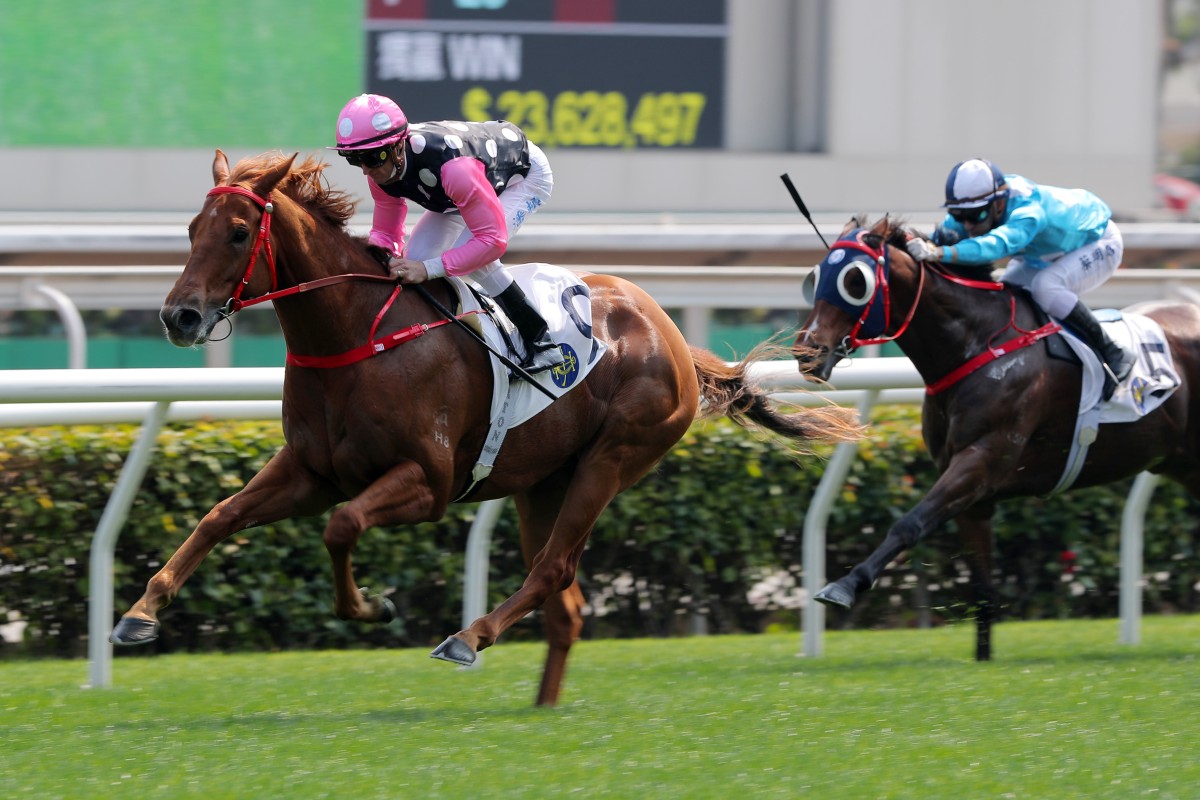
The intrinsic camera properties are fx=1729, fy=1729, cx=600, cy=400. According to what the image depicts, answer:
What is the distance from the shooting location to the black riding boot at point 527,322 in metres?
4.41

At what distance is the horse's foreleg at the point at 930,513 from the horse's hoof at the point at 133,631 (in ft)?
6.34

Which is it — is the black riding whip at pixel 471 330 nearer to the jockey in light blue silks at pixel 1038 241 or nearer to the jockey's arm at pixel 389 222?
the jockey's arm at pixel 389 222

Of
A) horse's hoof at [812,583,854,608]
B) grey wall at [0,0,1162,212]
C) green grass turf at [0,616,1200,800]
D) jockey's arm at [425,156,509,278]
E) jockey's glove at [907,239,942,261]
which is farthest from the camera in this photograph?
grey wall at [0,0,1162,212]

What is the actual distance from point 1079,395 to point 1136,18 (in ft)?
29.3

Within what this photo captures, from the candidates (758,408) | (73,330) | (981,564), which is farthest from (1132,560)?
(73,330)

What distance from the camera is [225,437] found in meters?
5.51

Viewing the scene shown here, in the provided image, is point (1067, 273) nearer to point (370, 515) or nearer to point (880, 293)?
point (880, 293)

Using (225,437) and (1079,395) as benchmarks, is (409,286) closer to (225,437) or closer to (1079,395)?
(225,437)

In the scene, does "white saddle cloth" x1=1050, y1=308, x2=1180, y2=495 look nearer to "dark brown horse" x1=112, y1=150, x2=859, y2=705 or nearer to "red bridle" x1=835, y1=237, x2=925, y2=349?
"red bridle" x1=835, y1=237, x2=925, y2=349

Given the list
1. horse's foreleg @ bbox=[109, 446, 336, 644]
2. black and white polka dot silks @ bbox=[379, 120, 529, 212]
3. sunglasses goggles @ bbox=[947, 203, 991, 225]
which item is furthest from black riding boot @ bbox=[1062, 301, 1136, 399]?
horse's foreleg @ bbox=[109, 446, 336, 644]

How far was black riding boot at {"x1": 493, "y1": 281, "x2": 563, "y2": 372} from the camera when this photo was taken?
4406mm

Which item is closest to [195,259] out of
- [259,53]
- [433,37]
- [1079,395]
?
[1079,395]

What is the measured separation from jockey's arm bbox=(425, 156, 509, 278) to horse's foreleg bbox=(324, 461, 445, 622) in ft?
1.68

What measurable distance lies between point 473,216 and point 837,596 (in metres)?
1.49
